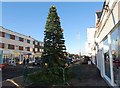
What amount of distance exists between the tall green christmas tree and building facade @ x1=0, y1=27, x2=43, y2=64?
3287cm

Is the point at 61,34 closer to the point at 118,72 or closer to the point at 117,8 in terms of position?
the point at 118,72

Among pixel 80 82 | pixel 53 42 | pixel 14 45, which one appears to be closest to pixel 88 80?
pixel 80 82

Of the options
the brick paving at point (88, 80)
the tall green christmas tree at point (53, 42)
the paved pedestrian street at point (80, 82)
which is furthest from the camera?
the tall green christmas tree at point (53, 42)

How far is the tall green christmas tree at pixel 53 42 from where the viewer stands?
20.5 meters

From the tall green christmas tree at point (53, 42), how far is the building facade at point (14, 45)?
3287cm

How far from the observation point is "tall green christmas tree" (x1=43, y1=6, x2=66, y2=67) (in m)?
20.5

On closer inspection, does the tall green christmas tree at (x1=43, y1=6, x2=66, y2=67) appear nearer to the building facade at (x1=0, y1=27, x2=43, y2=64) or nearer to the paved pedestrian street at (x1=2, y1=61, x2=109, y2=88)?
the paved pedestrian street at (x1=2, y1=61, x2=109, y2=88)

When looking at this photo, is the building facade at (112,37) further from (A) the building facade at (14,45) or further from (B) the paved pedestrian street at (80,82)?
(A) the building facade at (14,45)

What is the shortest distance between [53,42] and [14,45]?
43174 mm

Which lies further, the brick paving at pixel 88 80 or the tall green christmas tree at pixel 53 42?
the tall green christmas tree at pixel 53 42

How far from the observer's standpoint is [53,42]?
20.9 metres

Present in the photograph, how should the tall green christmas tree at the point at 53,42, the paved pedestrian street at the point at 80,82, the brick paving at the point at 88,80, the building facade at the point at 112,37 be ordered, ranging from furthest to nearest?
the tall green christmas tree at the point at 53,42, the brick paving at the point at 88,80, the paved pedestrian street at the point at 80,82, the building facade at the point at 112,37

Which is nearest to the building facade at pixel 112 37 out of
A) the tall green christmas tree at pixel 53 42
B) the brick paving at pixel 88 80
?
the brick paving at pixel 88 80

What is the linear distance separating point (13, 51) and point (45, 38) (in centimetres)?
4099
